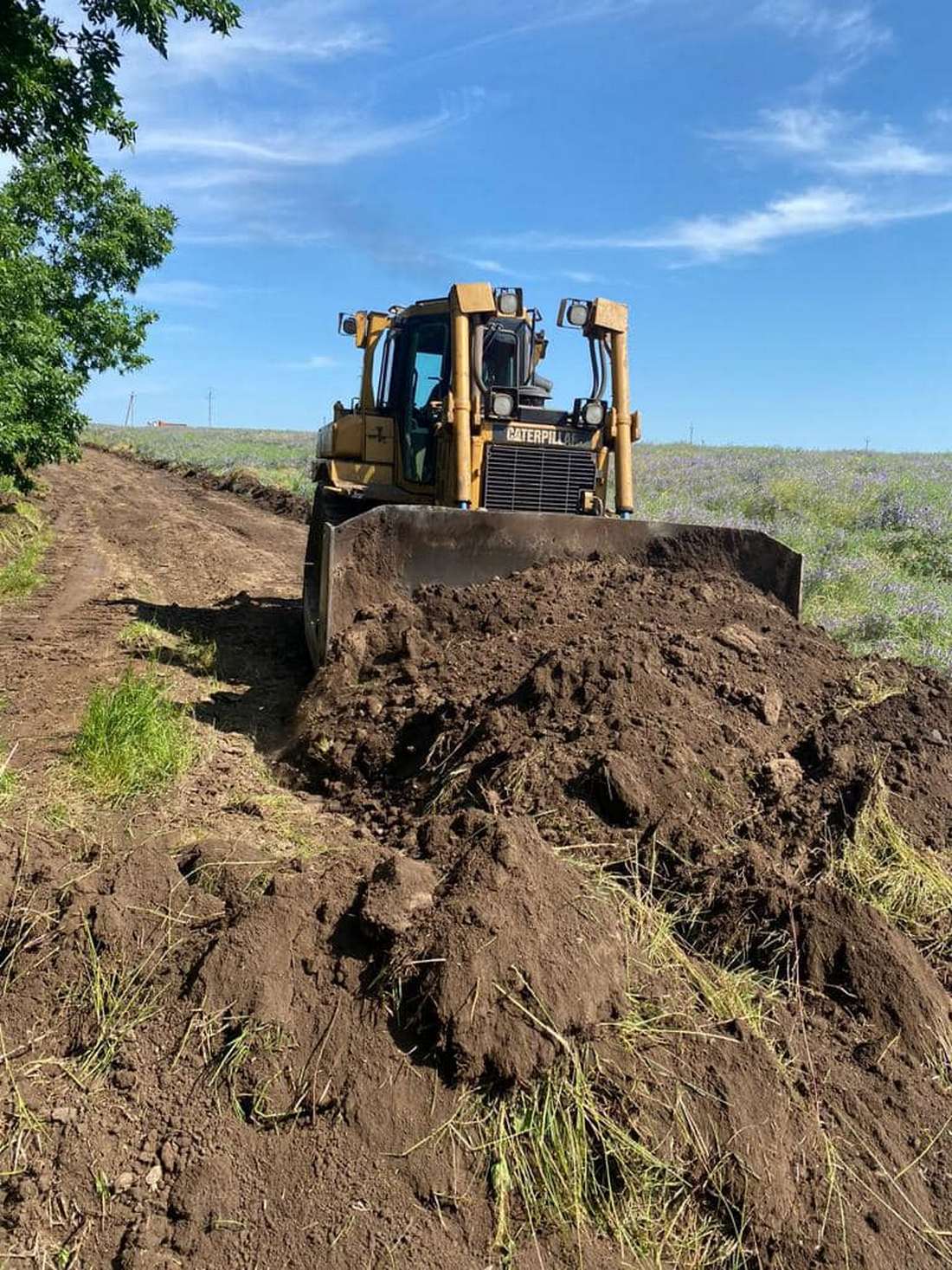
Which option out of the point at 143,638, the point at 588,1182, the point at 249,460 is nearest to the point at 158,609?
the point at 143,638

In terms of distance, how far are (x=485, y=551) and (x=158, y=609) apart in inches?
194

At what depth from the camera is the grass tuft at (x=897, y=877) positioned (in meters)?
3.88

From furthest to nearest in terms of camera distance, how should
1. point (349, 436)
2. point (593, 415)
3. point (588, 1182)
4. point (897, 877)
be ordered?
point (349, 436)
point (593, 415)
point (897, 877)
point (588, 1182)

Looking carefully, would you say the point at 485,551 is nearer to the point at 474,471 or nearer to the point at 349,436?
the point at 474,471

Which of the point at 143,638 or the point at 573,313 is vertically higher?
the point at 573,313

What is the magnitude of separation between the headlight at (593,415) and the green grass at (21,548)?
6681 millimetres

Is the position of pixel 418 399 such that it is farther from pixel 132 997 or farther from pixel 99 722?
pixel 132 997

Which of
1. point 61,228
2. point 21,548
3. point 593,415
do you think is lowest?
point 21,548

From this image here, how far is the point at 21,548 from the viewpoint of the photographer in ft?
46.1

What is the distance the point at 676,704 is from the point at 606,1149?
261 centimetres

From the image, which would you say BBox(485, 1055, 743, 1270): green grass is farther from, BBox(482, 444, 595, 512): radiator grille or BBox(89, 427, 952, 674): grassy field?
BBox(89, 427, 952, 674): grassy field

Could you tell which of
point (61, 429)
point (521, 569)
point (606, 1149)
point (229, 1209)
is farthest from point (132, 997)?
point (61, 429)

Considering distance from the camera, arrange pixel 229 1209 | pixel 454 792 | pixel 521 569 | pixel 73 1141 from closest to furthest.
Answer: pixel 229 1209
pixel 73 1141
pixel 454 792
pixel 521 569

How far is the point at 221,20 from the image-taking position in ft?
26.8
